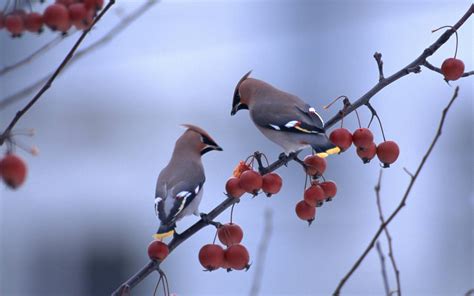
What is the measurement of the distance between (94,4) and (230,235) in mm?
840

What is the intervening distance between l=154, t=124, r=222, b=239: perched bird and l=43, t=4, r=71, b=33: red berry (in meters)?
0.86

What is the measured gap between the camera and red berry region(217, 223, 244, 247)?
109 inches

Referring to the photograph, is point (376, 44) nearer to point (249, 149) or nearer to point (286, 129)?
point (249, 149)

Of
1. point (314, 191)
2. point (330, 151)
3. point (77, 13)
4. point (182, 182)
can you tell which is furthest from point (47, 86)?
point (182, 182)

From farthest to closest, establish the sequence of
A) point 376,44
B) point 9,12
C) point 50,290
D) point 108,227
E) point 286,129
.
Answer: point 376,44
point 108,227
point 50,290
point 286,129
point 9,12

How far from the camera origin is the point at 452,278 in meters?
11.7

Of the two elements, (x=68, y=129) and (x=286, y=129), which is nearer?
(x=286, y=129)

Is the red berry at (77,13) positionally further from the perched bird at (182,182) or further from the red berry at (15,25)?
the perched bird at (182,182)

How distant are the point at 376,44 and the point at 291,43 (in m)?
1.32

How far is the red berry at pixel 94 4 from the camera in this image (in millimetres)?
2320

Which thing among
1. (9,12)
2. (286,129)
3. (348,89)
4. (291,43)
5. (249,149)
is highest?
(291,43)

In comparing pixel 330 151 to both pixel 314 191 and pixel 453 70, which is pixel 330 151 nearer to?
pixel 314 191

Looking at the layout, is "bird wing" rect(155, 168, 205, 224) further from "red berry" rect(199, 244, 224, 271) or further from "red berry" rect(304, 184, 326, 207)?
"red berry" rect(304, 184, 326, 207)


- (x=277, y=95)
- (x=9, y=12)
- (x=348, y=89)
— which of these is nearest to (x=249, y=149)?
(x=348, y=89)
